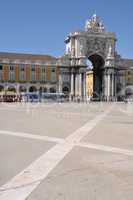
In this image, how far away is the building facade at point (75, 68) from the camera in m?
92.7

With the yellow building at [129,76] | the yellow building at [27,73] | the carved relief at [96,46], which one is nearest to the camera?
the carved relief at [96,46]

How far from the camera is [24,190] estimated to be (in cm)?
628

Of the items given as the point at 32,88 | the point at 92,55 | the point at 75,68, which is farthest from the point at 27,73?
the point at 92,55

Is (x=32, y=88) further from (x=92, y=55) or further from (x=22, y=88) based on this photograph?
(x=92, y=55)

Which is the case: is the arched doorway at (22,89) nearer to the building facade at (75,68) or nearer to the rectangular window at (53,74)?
the building facade at (75,68)

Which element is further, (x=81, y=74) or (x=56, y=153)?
(x=81, y=74)

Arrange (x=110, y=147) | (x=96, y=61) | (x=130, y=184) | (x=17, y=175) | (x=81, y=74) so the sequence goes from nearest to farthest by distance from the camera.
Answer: (x=130, y=184) → (x=17, y=175) → (x=110, y=147) → (x=81, y=74) → (x=96, y=61)

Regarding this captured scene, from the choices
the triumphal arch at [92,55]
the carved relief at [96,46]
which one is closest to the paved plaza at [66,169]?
the triumphal arch at [92,55]

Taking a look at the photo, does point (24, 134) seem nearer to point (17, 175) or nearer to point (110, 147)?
point (110, 147)

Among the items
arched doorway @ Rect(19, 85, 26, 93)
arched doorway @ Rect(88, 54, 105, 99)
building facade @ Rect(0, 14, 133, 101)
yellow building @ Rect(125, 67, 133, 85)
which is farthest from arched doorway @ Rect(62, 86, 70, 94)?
yellow building @ Rect(125, 67, 133, 85)

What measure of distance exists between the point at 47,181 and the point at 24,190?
0.69 metres

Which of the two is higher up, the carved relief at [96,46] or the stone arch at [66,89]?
the carved relief at [96,46]

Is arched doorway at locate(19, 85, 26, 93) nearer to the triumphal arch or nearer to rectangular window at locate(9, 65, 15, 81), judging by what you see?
rectangular window at locate(9, 65, 15, 81)

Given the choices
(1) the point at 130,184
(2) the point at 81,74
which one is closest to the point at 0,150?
(1) the point at 130,184
